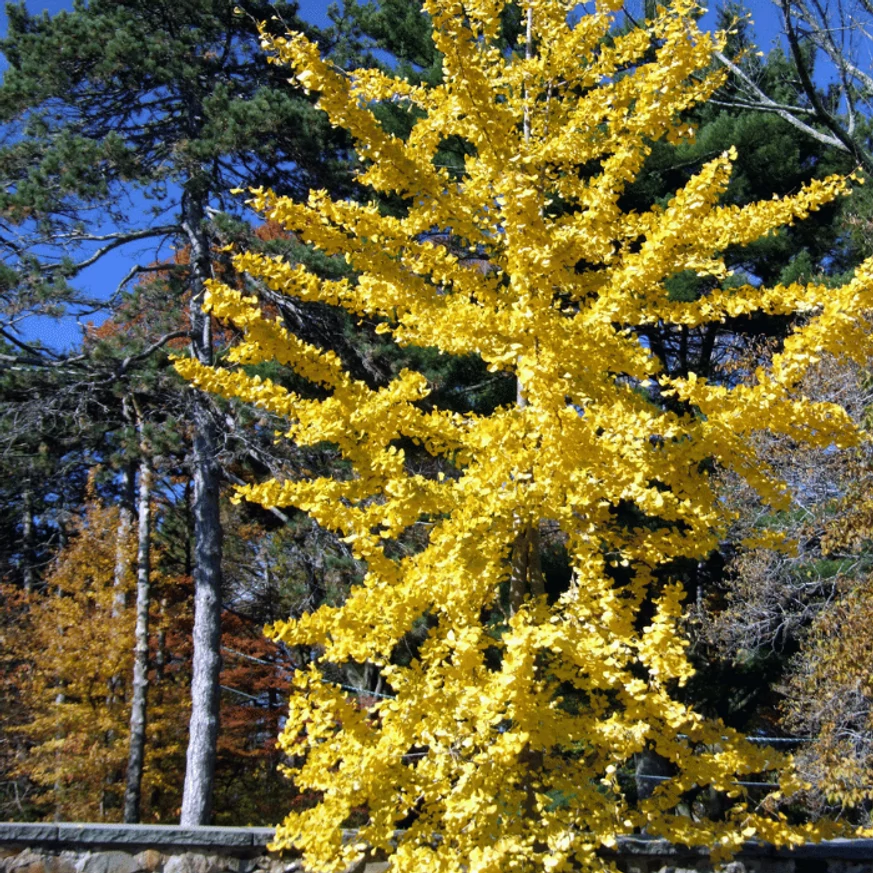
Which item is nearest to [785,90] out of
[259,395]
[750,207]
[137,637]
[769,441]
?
[769,441]

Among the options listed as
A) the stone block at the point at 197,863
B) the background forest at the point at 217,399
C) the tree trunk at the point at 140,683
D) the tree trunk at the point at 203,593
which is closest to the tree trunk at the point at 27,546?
the background forest at the point at 217,399

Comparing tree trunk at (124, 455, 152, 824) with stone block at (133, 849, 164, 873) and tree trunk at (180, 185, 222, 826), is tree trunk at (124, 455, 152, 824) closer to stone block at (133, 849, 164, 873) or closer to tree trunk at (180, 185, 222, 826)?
tree trunk at (180, 185, 222, 826)

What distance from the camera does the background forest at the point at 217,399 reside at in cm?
814

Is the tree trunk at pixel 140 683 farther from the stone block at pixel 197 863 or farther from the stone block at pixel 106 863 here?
the stone block at pixel 197 863

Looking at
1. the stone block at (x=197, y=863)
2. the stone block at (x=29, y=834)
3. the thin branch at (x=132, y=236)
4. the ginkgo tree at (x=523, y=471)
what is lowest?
the stone block at (x=197, y=863)

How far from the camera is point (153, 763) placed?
11867 millimetres

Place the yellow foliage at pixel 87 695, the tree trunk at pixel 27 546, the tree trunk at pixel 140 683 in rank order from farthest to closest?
the tree trunk at pixel 27 546 < the yellow foliage at pixel 87 695 < the tree trunk at pixel 140 683

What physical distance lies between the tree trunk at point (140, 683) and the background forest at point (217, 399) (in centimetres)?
4

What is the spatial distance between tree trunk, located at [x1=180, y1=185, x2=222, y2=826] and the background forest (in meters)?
0.03

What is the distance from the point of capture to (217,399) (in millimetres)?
9477

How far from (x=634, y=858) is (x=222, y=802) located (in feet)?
32.7

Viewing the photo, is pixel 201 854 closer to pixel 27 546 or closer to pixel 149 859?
pixel 149 859

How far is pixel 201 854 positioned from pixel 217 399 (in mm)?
5614

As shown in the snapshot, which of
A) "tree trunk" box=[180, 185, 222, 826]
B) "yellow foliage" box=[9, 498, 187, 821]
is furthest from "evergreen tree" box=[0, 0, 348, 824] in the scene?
"yellow foliage" box=[9, 498, 187, 821]
